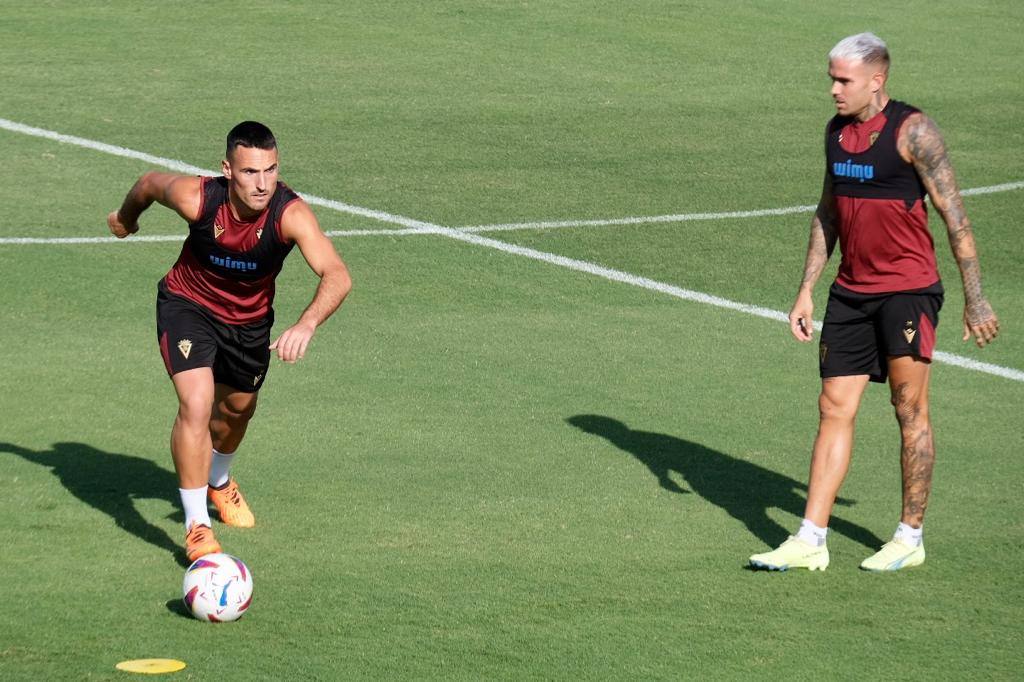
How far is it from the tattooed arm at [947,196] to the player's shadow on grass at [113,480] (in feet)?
13.3

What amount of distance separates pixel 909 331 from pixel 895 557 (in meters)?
1.10

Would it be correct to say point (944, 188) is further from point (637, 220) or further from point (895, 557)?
point (637, 220)

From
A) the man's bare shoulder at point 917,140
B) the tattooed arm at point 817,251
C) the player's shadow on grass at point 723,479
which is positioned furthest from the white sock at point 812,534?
the man's bare shoulder at point 917,140

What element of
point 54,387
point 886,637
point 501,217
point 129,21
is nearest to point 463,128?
point 501,217

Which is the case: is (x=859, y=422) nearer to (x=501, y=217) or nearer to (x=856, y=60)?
(x=856, y=60)

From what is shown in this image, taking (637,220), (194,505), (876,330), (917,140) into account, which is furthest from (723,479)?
(637,220)

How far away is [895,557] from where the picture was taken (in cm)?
834

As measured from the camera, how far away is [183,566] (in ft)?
27.1

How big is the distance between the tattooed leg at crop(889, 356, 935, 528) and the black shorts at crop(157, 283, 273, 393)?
317cm

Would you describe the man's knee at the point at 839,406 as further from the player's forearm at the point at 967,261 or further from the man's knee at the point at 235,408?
the man's knee at the point at 235,408

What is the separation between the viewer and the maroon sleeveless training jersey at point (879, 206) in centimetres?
830

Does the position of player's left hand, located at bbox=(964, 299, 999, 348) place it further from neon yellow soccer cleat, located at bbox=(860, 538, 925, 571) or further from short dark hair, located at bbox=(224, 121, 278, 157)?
short dark hair, located at bbox=(224, 121, 278, 157)

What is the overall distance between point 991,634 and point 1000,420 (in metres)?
3.58

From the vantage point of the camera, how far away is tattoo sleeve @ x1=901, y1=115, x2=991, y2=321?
26.9 feet
